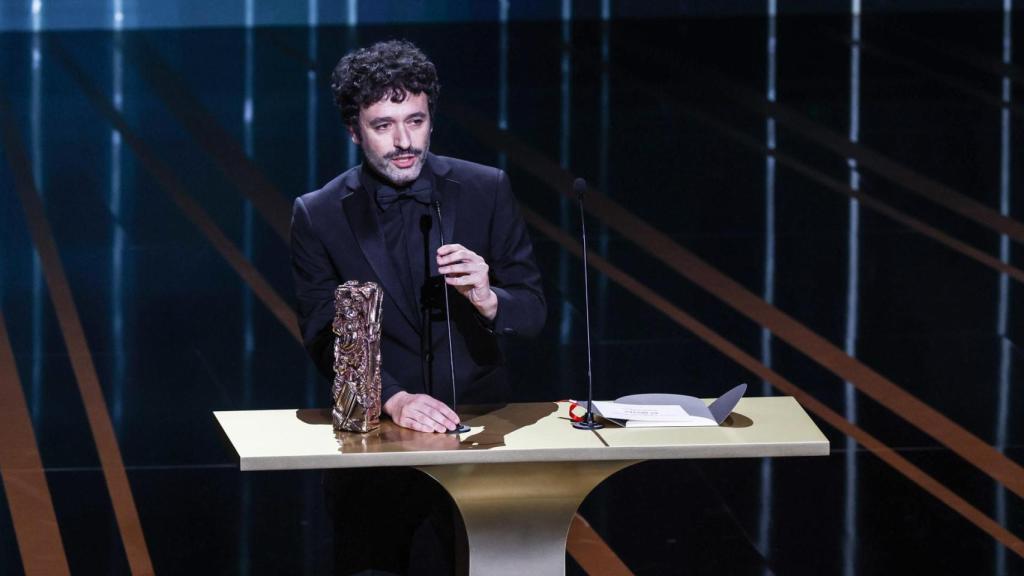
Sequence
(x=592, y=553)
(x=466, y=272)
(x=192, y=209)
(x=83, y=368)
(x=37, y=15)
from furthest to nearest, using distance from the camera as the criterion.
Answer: (x=37, y=15) < (x=192, y=209) < (x=83, y=368) < (x=592, y=553) < (x=466, y=272)

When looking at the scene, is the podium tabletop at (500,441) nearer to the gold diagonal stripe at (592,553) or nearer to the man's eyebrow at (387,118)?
the man's eyebrow at (387,118)

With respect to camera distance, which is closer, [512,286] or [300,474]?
[512,286]

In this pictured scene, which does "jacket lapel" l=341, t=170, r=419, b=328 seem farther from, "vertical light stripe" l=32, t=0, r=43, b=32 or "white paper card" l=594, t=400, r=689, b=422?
"vertical light stripe" l=32, t=0, r=43, b=32

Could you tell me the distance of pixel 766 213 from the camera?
944 cm

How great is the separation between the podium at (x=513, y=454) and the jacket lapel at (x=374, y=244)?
0.92 ft

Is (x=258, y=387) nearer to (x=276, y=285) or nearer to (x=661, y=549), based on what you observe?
(x=276, y=285)

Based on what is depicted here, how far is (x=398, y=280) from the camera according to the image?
355 centimetres

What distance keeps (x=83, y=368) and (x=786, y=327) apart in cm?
293

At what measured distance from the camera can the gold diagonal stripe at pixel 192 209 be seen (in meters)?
7.76

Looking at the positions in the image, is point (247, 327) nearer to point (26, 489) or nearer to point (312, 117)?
point (26, 489)

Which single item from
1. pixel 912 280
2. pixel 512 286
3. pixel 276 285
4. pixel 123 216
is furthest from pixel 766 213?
pixel 512 286

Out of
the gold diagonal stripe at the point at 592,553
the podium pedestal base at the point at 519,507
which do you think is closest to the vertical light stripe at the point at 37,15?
the gold diagonal stripe at the point at 592,553

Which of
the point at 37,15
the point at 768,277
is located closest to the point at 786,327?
the point at 768,277

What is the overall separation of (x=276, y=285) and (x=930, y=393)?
320 centimetres
